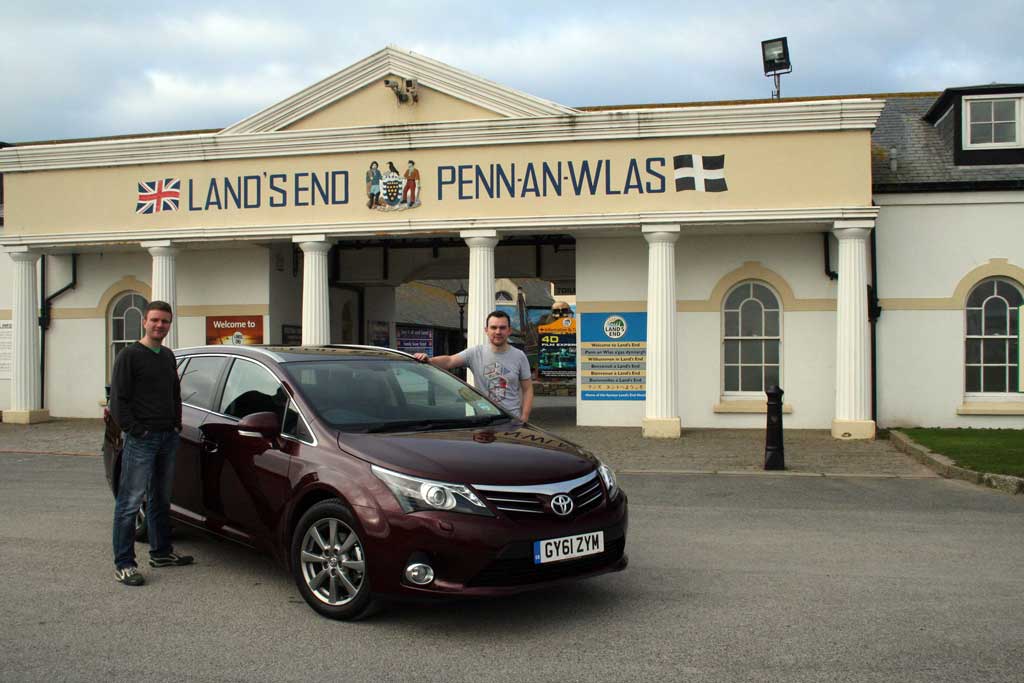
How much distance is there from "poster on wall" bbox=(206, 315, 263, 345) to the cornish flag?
9.15 m

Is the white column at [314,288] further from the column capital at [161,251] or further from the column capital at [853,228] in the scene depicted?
the column capital at [853,228]

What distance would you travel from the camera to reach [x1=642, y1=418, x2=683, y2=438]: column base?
15031 millimetres

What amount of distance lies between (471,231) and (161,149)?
6.42 m

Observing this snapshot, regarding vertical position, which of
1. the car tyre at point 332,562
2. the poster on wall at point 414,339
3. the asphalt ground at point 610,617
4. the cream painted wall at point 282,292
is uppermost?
the cream painted wall at point 282,292

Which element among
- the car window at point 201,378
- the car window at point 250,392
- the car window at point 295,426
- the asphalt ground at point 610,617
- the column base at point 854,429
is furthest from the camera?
the column base at point 854,429

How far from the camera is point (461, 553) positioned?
4.62m

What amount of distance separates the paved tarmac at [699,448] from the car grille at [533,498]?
21.5 feet

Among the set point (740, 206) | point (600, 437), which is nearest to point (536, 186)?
point (740, 206)

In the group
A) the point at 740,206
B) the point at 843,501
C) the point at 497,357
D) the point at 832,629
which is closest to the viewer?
the point at 832,629

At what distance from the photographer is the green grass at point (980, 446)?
34.9ft

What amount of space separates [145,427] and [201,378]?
879 millimetres

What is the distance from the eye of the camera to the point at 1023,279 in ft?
50.9

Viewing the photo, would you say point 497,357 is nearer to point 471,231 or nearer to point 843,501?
point 843,501

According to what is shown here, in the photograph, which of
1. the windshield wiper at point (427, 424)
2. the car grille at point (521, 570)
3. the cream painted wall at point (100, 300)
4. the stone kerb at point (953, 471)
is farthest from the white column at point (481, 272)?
the car grille at point (521, 570)
